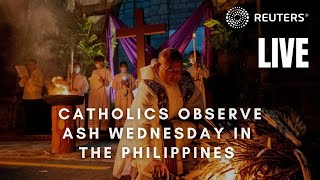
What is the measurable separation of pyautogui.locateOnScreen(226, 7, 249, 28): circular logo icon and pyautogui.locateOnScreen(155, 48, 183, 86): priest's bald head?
25.9ft

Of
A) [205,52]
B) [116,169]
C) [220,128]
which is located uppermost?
[205,52]

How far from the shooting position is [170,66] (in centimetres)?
345

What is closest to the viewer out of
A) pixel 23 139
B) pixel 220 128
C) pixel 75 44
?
pixel 220 128

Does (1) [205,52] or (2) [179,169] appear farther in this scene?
(1) [205,52]

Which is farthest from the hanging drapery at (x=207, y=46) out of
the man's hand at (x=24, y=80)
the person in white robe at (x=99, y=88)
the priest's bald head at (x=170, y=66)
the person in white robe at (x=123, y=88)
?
the priest's bald head at (x=170, y=66)

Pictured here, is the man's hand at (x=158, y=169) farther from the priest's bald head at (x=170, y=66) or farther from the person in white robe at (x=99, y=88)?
the person in white robe at (x=99, y=88)

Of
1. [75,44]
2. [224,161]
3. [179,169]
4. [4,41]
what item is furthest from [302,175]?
[4,41]

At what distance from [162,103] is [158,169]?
2.18 feet

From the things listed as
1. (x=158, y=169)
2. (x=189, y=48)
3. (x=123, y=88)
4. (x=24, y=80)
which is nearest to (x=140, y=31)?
(x=123, y=88)

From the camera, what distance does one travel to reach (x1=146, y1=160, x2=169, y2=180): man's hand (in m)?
3.26

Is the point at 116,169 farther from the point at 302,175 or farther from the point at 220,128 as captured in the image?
the point at 302,175

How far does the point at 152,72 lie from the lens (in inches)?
142

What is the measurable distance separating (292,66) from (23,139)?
7.82 meters

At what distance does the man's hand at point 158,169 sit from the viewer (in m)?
3.26
